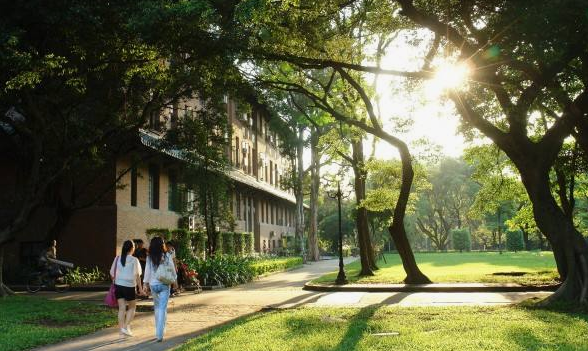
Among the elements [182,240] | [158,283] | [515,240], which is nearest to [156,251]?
[158,283]

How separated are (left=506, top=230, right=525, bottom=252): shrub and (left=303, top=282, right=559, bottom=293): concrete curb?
52101 millimetres

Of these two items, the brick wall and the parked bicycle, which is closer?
the parked bicycle

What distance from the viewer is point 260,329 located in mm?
9656

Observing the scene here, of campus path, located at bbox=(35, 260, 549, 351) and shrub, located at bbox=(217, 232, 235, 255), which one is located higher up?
shrub, located at bbox=(217, 232, 235, 255)

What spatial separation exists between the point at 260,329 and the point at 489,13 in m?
9.17

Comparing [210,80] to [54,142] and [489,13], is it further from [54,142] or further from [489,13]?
[489,13]

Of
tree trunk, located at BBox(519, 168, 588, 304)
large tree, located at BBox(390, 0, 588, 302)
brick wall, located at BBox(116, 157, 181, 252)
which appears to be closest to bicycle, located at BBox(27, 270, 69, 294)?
brick wall, located at BBox(116, 157, 181, 252)

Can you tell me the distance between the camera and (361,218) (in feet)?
79.2

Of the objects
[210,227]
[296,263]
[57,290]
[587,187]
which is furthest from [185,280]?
[296,263]

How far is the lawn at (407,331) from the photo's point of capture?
7.72 meters

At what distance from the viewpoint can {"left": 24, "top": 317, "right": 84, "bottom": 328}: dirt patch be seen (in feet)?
36.5

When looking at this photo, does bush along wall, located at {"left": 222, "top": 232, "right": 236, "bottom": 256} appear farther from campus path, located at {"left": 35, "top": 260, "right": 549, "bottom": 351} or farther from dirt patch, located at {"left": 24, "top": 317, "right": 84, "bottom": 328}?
dirt patch, located at {"left": 24, "top": 317, "right": 84, "bottom": 328}

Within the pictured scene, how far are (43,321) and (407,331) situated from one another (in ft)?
24.9

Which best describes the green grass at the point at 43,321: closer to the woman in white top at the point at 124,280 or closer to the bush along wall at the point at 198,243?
the woman in white top at the point at 124,280
